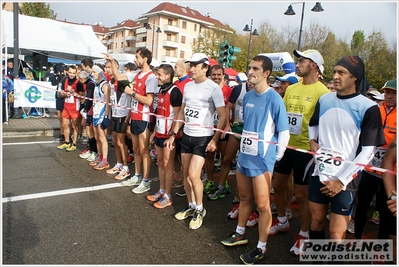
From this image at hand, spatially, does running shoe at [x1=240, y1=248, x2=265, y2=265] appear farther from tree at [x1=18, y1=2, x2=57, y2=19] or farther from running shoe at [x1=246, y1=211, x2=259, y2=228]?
tree at [x1=18, y1=2, x2=57, y2=19]

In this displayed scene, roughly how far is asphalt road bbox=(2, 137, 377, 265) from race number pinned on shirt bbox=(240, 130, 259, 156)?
3.70 feet

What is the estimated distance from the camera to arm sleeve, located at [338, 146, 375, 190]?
2.65m

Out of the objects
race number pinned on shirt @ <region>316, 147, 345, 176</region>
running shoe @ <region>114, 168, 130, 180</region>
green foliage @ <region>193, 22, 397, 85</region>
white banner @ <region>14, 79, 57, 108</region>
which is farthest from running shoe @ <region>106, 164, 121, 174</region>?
green foliage @ <region>193, 22, 397, 85</region>

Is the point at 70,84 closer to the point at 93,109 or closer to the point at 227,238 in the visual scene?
the point at 93,109

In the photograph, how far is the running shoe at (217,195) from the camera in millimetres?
5117

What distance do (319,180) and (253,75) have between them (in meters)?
1.21

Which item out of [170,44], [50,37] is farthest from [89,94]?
[170,44]

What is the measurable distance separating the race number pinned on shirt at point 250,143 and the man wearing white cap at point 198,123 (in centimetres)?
67

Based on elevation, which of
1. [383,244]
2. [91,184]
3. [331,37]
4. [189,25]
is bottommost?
[91,184]

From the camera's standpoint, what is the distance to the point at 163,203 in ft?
15.5

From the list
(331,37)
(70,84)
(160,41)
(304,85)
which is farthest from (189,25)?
(304,85)

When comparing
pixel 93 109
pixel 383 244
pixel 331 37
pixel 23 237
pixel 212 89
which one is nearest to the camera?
pixel 383 244

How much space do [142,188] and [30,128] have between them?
641cm

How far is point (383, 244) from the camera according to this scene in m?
3.23
